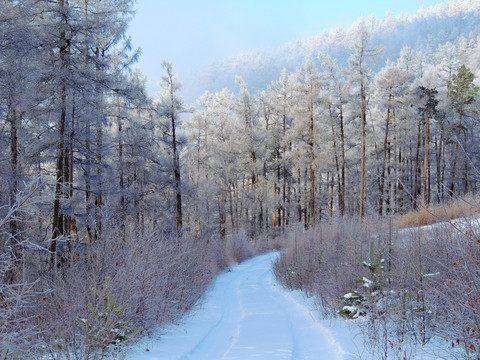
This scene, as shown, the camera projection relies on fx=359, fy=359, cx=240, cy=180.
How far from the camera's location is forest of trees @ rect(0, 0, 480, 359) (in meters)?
5.73

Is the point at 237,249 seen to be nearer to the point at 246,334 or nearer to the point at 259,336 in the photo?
the point at 246,334

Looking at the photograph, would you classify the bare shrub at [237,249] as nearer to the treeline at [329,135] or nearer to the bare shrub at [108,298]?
the treeline at [329,135]

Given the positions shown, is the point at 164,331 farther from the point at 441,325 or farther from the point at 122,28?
the point at 122,28

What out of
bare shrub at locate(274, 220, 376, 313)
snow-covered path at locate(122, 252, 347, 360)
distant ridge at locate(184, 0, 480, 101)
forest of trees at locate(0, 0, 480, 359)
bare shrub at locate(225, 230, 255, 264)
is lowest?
bare shrub at locate(225, 230, 255, 264)

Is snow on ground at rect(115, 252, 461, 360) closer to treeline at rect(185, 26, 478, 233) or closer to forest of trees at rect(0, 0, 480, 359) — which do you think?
forest of trees at rect(0, 0, 480, 359)

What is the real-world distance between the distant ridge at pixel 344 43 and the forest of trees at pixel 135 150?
78.9 metres

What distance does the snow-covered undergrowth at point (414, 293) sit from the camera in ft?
12.1

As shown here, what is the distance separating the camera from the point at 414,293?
539cm

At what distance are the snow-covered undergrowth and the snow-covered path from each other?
2.07 ft

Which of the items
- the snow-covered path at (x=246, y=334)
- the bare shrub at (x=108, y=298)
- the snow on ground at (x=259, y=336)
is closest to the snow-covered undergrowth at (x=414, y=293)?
the snow on ground at (x=259, y=336)

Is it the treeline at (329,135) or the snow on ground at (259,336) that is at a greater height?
the treeline at (329,135)

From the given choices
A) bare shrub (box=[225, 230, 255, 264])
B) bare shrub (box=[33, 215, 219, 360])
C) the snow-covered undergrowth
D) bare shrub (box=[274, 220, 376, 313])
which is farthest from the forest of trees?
bare shrub (box=[274, 220, 376, 313])

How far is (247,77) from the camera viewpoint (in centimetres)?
12244

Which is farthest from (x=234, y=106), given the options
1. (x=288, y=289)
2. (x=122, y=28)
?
(x=288, y=289)
